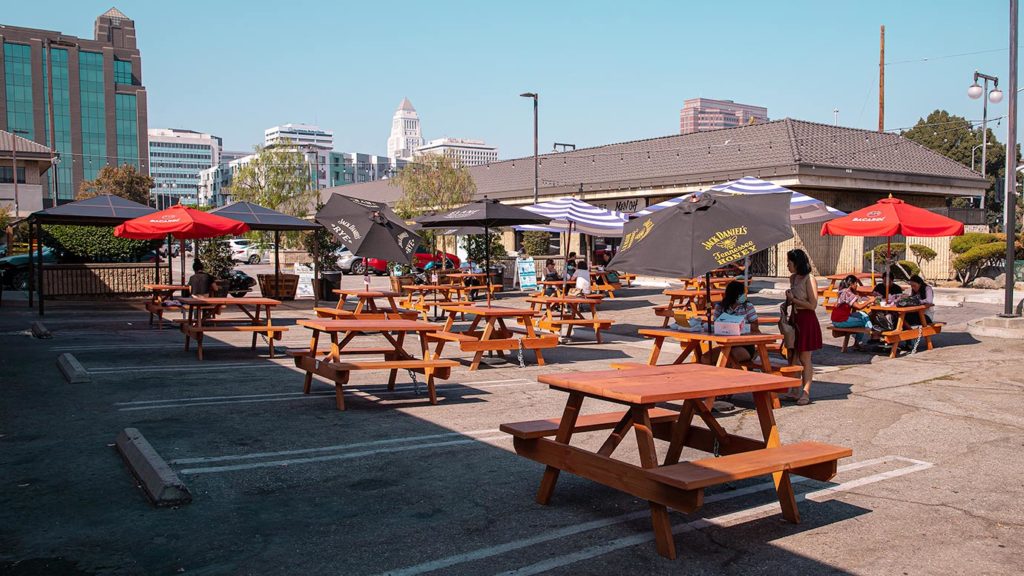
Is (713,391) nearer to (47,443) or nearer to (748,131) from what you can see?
(47,443)

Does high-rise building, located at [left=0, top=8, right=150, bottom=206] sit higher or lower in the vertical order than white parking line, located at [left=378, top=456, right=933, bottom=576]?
higher

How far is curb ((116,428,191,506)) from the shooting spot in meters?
5.51

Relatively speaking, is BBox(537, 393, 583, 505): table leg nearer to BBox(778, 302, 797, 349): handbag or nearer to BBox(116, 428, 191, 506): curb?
BBox(116, 428, 191, 506): curb

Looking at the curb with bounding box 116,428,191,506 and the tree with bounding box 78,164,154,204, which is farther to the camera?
the tree with bounding box 78,164,154,204

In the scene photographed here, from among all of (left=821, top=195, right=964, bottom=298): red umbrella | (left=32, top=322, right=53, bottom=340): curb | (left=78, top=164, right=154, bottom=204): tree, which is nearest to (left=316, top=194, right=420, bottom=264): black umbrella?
(left=32, top=322, right=53, bottom=340): curb

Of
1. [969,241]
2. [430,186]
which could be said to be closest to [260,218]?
[430,186]

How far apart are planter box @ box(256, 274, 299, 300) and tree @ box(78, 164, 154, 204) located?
55887 mm

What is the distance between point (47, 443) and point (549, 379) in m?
4.54

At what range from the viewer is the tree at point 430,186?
1539 inches

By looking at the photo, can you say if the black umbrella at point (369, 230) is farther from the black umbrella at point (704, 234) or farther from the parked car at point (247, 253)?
the parked car at point (247, 253)

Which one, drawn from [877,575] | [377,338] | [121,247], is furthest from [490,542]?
[121,247]

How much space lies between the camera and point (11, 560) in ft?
14.9

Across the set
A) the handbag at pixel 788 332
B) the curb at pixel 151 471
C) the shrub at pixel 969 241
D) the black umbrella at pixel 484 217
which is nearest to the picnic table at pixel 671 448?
the curb at pixel 151 471

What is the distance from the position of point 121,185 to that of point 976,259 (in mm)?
69486
